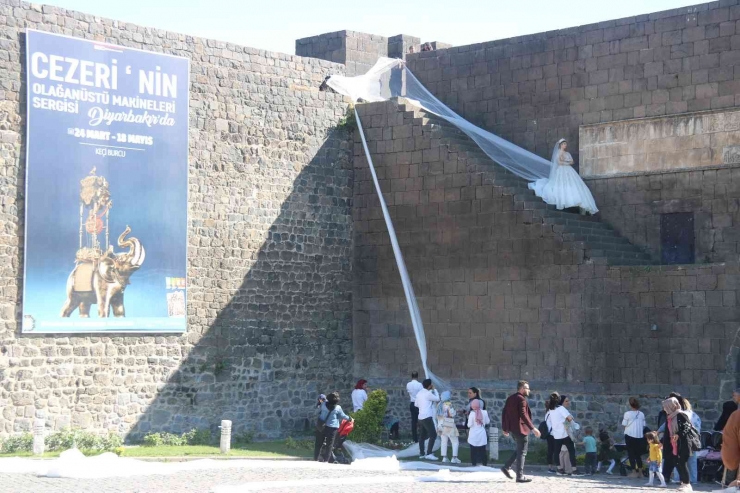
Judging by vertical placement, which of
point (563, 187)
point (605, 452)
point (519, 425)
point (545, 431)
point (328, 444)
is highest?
point (563, 187)

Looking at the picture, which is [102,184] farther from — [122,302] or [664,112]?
[664,112]

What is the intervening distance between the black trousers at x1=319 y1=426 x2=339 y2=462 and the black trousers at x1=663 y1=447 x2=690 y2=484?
15.9 feet

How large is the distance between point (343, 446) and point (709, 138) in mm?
8022

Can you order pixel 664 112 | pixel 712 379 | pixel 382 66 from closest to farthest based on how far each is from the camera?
pixel 712 379 → pixel 664 112 → pixel 382 66

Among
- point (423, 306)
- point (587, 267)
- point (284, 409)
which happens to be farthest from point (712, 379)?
point (284, 409)

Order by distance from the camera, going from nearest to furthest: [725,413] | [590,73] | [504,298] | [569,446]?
[725,413], [569,446], [504,298], [590,73]

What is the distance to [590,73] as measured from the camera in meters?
22.0

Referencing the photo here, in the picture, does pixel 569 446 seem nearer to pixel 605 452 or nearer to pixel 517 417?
pixel 605 452

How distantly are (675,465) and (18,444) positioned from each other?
9.66 meters

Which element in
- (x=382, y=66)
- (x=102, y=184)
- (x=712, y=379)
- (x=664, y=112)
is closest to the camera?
(x=712, y=379)

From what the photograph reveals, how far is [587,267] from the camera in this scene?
2005 cm

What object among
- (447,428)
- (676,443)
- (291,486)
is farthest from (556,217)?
(291,486)

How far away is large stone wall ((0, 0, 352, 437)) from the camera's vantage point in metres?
18.9

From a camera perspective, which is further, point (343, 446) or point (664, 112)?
point (664, 112)
